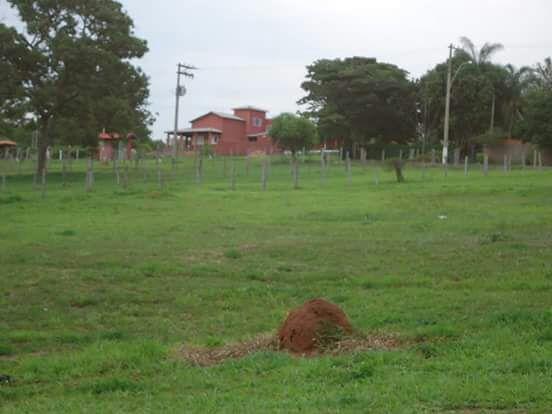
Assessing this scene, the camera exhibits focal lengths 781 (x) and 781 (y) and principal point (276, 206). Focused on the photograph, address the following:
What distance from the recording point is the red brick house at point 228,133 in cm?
9156

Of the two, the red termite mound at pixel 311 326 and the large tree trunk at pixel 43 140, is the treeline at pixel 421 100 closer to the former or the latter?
the large tree trunk at pixel 43 140

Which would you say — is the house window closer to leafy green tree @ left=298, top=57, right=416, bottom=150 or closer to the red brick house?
the red brick house

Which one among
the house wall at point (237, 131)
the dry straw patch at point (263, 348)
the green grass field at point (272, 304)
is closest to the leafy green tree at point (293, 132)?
the house wall at point (237, 131)

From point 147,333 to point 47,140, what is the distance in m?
43.5

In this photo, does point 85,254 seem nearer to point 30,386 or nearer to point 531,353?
point 30,386

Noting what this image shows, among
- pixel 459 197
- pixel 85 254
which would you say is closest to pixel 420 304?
pixel 85 254

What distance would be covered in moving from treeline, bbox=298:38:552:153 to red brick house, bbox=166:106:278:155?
15.1m

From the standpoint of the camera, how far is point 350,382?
23.2 ft

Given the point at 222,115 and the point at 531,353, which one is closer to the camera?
the point at 531,353

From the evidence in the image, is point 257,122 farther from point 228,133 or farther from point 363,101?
point 363,101

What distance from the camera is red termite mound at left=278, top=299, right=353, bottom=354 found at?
8391 millimetres

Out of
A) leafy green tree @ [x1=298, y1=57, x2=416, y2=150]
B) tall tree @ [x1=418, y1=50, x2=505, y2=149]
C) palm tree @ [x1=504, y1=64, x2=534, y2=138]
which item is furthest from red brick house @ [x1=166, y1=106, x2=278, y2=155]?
palm tree @ [x1=504, y1=64, x2=534, y2=138]

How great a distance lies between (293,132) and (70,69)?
77.8ft

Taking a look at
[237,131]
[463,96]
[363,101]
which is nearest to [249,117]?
[237,131]
